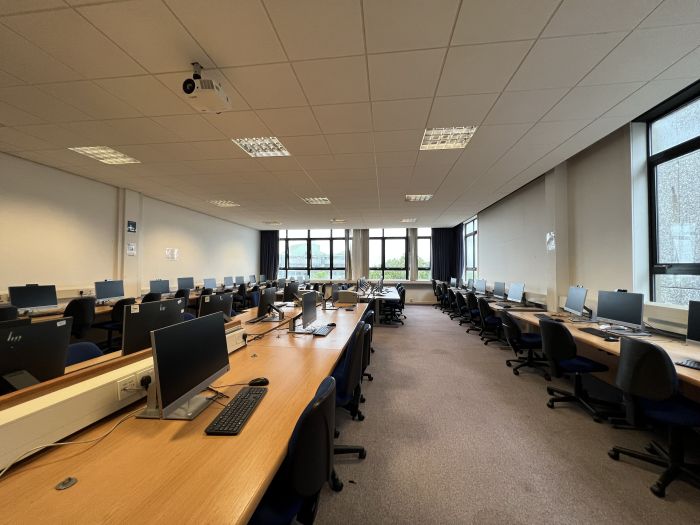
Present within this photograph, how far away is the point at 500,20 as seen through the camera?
66.2 inches

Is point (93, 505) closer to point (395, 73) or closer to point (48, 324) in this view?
point (48, 324)

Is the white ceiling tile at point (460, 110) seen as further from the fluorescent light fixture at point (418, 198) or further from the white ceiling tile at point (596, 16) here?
the fluorescent light fixture at point (418, 198)

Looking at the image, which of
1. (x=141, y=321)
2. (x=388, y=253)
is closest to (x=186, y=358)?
(x=141, y=321)

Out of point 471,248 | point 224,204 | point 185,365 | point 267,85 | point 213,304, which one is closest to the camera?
point 185,365

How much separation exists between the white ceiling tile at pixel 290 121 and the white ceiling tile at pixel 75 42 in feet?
3.42

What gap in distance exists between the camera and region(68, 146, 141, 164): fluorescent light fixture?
12.0 ft

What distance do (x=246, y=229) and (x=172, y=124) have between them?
7745 mm

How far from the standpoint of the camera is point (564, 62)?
2023 mm

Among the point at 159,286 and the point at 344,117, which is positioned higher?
the point at 344,117

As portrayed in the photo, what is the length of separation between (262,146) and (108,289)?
3.99 meters

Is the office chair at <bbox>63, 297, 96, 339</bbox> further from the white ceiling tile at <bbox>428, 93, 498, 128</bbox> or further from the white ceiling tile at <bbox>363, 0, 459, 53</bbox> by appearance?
the white ceiling tile at <bbox>428, 93, 498, 128</bbox>

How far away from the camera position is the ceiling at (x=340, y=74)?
5.44 ft

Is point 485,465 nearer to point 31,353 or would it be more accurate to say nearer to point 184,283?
point 31,353

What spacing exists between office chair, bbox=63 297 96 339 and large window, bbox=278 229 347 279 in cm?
757
